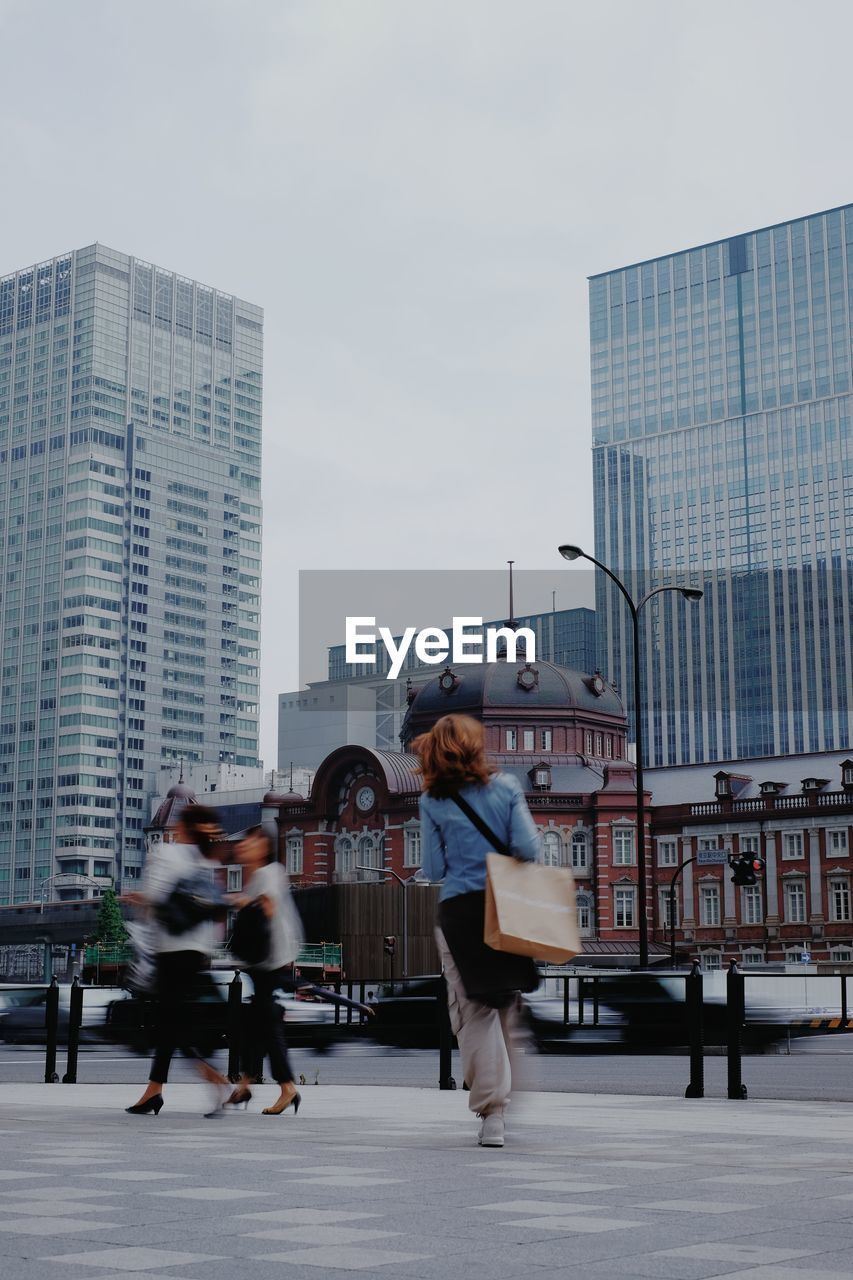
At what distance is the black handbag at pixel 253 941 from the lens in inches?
377

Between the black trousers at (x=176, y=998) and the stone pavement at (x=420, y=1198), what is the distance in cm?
46

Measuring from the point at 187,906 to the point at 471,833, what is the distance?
228cm

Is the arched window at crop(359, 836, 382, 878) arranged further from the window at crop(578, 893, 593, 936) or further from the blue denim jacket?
the blue denim jacket

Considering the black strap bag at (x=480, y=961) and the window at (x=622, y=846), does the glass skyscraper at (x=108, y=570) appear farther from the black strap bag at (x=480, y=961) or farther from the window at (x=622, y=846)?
the black strap bag at (x=480, y=961)

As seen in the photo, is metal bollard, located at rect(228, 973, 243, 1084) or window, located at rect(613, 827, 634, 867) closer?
metal bollard, located at rect(228, 973, 243, 1084)

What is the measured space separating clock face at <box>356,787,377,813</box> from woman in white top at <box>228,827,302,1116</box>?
253 feet

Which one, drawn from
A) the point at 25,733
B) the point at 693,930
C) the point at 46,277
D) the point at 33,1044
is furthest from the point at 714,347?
the point at 33,1044

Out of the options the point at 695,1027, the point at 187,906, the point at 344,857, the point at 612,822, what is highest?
the point at 612,822

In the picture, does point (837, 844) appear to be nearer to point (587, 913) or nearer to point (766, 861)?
point (766, 861)

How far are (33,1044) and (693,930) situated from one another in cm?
5551

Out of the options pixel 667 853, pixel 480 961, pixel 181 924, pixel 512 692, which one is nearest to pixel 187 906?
pixel 181 924

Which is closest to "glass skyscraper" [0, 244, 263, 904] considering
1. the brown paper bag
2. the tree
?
the tree

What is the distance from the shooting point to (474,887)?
776 centimetres

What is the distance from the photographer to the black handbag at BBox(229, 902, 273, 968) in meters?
9.58
